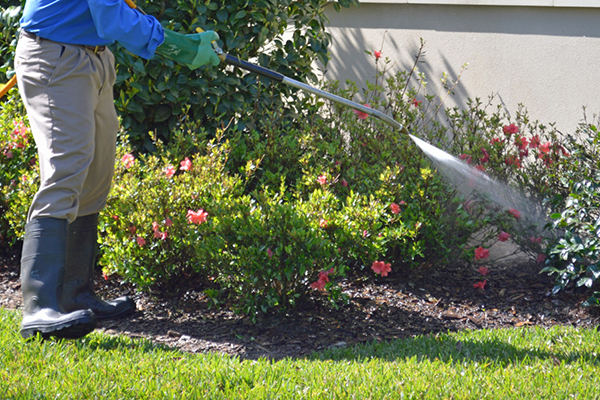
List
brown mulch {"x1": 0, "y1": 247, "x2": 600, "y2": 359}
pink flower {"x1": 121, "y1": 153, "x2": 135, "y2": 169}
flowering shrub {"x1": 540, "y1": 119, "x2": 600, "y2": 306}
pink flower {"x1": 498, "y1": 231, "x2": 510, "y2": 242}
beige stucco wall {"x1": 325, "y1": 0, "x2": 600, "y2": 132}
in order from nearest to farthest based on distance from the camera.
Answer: brown mulch {"x1": 0, "y1": 247, "x2": 600, "y2": 359} < flowering shrub {"x1": 540, "y1": 119, "x2": 600, "y2": 306} < pink flower {"x1": 121, "y1": 153, "x2": 135, "y2": 169} < pink flower {"x1": 498, "y1": 231, "x2": 510, "y2": 242} < beige stucco wall {"x1": 325, "y1": 0, "x2": 600, "y2": 132}

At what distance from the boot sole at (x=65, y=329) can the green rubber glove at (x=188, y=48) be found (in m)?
1.45

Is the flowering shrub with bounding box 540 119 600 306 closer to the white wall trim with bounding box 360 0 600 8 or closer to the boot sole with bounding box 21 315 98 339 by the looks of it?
the white wall trim with bounding box 360 0 600 8

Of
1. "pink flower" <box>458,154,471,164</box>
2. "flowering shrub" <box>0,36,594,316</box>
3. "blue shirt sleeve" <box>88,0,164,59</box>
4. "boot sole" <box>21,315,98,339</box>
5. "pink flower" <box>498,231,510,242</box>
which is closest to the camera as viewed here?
"boot sole" <box>21,315,98,339</box>

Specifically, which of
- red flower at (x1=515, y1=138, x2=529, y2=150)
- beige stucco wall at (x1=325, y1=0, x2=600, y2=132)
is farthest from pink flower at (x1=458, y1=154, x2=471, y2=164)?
beige stucco wall at (x1=325, y1=0, x2=600, y2=132)

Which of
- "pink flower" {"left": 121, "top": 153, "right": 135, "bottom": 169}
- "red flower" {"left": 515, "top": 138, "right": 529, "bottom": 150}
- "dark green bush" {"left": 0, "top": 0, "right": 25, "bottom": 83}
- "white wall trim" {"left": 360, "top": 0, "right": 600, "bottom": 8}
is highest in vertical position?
"white wall trim" {"left": 360, "top": 0, "right": 600, "bottom": 8}

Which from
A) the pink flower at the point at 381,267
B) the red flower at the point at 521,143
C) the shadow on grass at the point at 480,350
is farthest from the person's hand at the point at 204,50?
the red flower at the point at 521,143

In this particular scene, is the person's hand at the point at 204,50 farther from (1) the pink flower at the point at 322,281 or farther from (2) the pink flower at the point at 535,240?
(2) the pink flower at the point at 535,240

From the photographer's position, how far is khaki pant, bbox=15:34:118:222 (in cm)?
277

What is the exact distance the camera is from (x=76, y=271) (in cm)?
327

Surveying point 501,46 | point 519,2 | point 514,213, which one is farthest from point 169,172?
point 519,2

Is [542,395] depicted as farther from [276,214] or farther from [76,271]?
[76,271]

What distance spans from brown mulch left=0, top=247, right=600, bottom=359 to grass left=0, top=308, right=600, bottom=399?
0.84 feet

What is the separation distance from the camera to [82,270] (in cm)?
329

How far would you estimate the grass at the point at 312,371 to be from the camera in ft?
7.50
